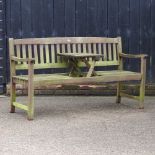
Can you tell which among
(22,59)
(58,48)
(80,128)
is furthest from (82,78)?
(80,128)

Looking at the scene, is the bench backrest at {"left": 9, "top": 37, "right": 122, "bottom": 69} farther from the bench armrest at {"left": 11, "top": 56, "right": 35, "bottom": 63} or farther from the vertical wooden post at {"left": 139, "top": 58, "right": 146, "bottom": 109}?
the vertical wooden post at {"left": 139, "top": 58, "right": 146, "bottom": 109}

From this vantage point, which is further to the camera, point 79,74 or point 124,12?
point 124,12

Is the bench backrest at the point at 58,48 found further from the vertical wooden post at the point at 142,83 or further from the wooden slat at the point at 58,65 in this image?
the vertical wooden post at the point at 142,83

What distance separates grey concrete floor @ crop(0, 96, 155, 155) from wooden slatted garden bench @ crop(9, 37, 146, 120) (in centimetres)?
29

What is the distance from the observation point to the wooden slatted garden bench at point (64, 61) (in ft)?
24.6

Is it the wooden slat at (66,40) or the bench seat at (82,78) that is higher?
the wooden slat at (66,40)

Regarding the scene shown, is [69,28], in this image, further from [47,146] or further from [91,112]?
[47,146]

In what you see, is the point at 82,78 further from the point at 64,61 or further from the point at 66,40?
the point at 66,40

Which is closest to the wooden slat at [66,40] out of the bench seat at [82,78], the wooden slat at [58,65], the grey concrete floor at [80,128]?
the wooden slat at [58,65]

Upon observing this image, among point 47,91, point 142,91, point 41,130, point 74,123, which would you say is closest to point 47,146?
point 41,130

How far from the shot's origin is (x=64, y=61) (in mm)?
8195

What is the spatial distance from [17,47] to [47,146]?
235 cm

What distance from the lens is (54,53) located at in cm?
820

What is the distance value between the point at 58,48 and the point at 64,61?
220 mm
